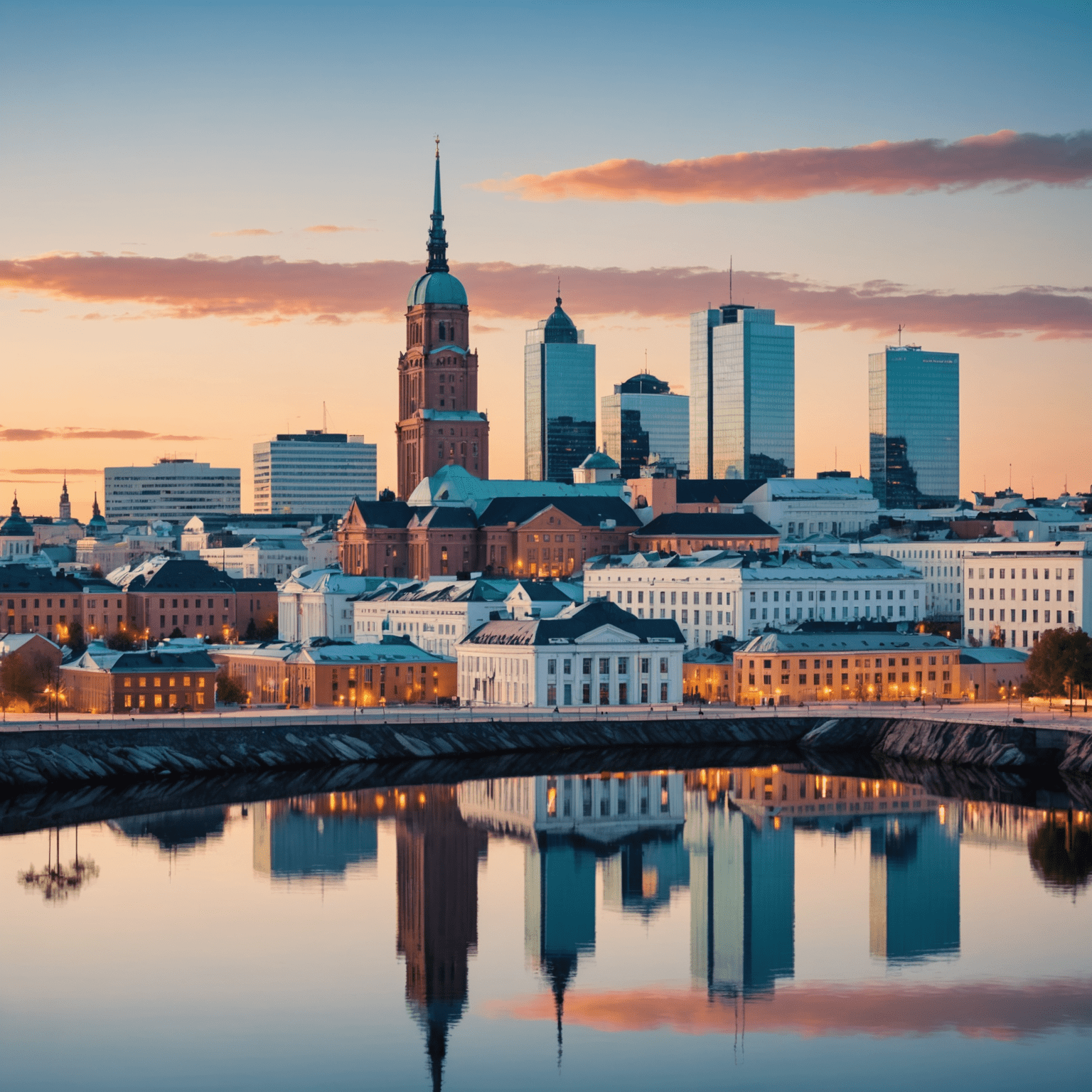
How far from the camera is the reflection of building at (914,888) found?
83750 millimetres

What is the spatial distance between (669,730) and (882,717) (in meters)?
14.7

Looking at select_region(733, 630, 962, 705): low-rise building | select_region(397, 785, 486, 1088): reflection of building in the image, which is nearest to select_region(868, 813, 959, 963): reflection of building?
select_region(397, 785, 486, 1088): reflection of building

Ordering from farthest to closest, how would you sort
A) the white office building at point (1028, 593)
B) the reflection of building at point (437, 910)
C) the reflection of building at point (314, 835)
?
the white office building at point (1028, 593) → the reflection of building at point (314, 835) → the reflection of building at point (437, 910)

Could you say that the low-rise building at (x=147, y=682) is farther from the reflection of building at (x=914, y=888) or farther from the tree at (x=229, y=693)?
the reflection of building at (x=914, y=888)

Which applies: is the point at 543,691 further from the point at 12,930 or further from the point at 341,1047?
the point at 341,1047

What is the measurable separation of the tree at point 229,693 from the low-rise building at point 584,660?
715 inches

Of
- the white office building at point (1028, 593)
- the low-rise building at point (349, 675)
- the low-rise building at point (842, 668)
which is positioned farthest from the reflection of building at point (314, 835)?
the white office building at point (1028, 593)

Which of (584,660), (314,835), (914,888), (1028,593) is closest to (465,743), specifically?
(584,660)

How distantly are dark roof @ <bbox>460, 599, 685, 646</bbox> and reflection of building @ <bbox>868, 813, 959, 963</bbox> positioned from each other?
53060 mm

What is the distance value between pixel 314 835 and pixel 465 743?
35.2 m

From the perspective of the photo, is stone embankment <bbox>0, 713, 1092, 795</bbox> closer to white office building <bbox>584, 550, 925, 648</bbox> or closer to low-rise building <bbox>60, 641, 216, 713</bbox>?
low-rise building <bbox>60, 641, 216, 713</bbox>

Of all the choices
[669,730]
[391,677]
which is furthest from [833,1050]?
[391,677]

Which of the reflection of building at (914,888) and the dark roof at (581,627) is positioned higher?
the dark roof at (581,627)

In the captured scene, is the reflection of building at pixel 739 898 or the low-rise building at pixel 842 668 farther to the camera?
the low-rise building at pixel 842 668
